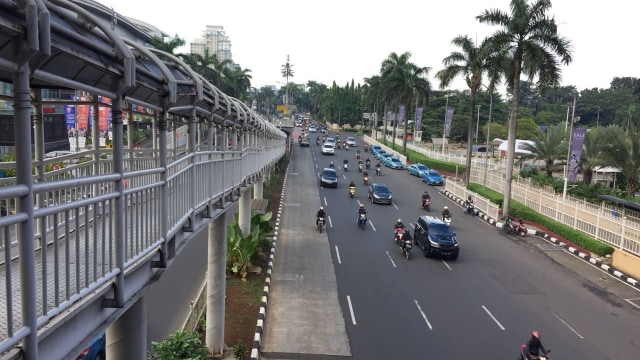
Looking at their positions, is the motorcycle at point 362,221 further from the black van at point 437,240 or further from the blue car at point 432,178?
the blue car at point 432,178

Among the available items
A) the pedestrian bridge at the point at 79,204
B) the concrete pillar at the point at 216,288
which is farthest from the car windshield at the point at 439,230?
the pedestrian bridge at the point at 79,204

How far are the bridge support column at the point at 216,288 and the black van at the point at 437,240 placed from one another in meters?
9.99

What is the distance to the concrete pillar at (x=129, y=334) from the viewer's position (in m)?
5.89

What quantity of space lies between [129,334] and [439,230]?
1652 centimetres

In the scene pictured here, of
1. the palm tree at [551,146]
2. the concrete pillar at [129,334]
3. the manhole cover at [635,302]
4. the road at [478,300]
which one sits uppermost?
the palm tree at [551,146]

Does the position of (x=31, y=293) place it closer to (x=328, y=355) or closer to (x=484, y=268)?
(x=328, y=355)

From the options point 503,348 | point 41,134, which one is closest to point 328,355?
point 503,348

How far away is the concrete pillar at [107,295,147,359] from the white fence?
1889cm

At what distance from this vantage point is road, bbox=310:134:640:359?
12.5 m

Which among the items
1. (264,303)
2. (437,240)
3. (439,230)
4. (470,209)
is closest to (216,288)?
(264,303)

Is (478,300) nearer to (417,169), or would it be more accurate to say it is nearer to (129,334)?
(129,334)

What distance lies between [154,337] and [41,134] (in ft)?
27.4

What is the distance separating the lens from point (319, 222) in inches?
963

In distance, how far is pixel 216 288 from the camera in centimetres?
1268
